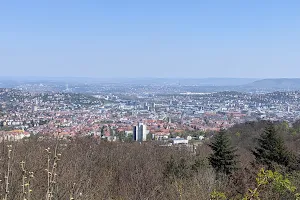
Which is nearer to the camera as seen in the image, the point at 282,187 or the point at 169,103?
the point at 282,187

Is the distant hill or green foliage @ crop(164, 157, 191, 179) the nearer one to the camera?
green foliage @ crop(164, 157, 191, 179)

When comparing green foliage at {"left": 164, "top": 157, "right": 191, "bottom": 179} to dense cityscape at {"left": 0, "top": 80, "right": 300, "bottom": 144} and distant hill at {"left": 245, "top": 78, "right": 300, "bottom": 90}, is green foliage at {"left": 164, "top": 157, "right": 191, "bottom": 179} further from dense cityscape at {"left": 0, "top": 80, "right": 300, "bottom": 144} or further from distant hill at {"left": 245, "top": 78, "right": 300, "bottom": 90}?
distant hill at {"left": 245, "top": 78, "right": 300, "bottom": 90}

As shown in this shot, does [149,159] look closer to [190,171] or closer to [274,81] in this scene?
[190,171]

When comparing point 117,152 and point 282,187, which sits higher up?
point 282,187

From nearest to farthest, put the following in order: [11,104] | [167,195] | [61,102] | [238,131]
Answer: [167,195], [238,131], [11,104], [61,102]

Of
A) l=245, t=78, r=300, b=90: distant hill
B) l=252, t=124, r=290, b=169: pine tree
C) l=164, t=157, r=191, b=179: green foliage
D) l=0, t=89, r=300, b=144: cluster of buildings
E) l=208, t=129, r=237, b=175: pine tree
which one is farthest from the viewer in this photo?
l=245, t=78, r=300, b=90: distant hill

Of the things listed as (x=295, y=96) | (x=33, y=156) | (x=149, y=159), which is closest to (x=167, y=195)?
(x=33, y=156)

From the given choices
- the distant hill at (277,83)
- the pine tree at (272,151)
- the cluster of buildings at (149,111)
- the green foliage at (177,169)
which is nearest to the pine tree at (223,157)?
the pine tree at (272,151)

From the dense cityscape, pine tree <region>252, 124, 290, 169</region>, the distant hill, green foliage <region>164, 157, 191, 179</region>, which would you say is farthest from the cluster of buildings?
the distant hill

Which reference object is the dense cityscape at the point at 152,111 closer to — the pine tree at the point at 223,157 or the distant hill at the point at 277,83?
the pine tree at the point at 223,157
